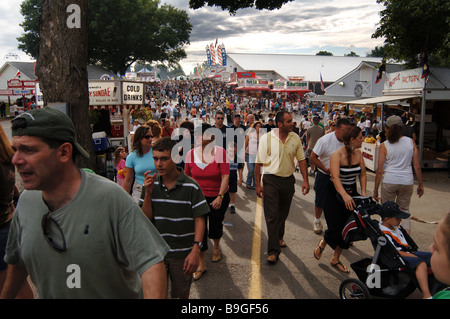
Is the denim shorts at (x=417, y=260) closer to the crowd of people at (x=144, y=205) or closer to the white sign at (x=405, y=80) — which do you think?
the crowd of people at (x=144, y=205)

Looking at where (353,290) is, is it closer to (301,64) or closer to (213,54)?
(301,64)

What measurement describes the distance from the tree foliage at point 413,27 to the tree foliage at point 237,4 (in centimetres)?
780

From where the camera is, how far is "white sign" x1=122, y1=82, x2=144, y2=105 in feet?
35.5

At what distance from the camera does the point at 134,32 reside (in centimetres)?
4125

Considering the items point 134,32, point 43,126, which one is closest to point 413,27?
point 43,126

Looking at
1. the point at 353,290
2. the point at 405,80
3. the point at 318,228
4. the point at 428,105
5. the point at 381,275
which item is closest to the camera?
the point at 381,275

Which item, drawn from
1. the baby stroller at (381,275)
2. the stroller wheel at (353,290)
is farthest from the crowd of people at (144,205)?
the stroller wheel at (353,290)

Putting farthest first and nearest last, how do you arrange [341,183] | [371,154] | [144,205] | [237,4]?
[371,154] < [237,4] < [341,183] < [144,205]

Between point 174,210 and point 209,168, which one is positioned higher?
point 209,168

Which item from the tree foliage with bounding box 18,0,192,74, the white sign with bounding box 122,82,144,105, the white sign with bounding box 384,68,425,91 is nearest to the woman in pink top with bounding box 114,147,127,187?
the white sign with bounding box 122,82,144,105

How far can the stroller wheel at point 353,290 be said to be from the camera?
11.5 ft

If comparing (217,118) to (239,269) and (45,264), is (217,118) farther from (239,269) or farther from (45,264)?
(45,264)

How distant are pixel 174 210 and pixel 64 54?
3758mm

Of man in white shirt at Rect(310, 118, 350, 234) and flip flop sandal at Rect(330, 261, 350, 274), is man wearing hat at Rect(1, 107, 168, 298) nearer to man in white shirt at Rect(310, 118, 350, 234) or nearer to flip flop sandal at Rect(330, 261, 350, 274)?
flip flop sandal at Rect(330, 261, 350, 274)
